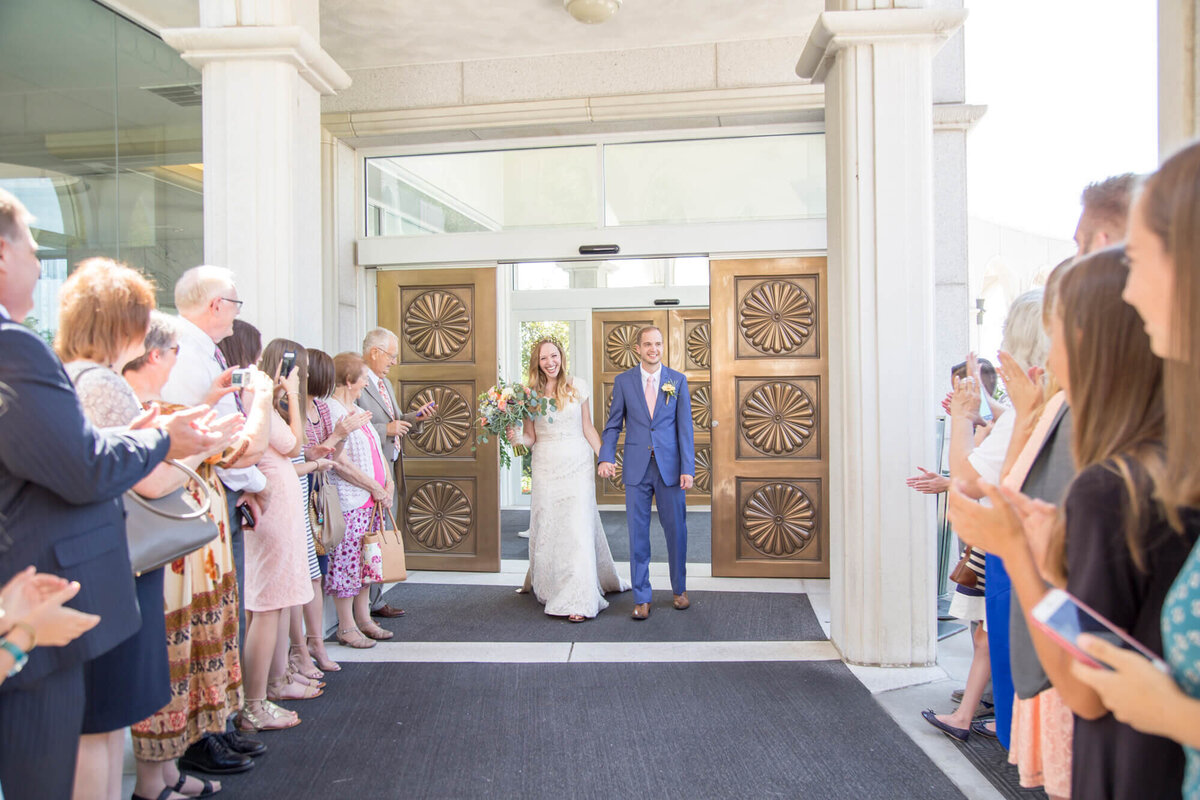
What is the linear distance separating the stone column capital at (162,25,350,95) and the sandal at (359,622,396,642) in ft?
10.0

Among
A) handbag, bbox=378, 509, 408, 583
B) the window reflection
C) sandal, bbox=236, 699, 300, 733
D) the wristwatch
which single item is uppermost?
the window reflection

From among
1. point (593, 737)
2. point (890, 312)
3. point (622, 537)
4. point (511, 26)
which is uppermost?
point (511, 26)

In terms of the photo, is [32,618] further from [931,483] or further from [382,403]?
[382,403]

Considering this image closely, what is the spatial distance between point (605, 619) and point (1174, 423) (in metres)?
4.31

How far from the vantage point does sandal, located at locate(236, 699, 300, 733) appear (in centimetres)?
331

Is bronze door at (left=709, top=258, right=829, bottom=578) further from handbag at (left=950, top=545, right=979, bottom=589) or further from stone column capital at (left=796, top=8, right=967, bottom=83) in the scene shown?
handbag at (left=950, top=545, right=979, bottom=589)

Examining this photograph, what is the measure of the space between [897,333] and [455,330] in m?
3.60

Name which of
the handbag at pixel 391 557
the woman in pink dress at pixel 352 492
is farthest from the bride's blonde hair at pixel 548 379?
the handbag at pixel 391 557

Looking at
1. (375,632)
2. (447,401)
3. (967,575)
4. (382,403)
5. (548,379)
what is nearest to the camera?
(967,575)

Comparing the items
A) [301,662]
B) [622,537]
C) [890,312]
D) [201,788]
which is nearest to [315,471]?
[301,662]

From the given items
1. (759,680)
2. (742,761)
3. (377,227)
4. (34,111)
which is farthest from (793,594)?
(34,111)

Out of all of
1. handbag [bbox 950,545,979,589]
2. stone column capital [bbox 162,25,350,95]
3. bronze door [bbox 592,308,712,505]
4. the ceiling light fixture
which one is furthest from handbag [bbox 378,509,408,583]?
bronze door [bbox 592,308,712,505]

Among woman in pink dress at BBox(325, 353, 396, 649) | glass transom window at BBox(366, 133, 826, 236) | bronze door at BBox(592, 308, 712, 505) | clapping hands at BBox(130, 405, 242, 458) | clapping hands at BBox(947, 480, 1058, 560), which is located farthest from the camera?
bronze door at BBox(592, 308, 712, 505)

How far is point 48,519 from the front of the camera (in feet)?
5.40
